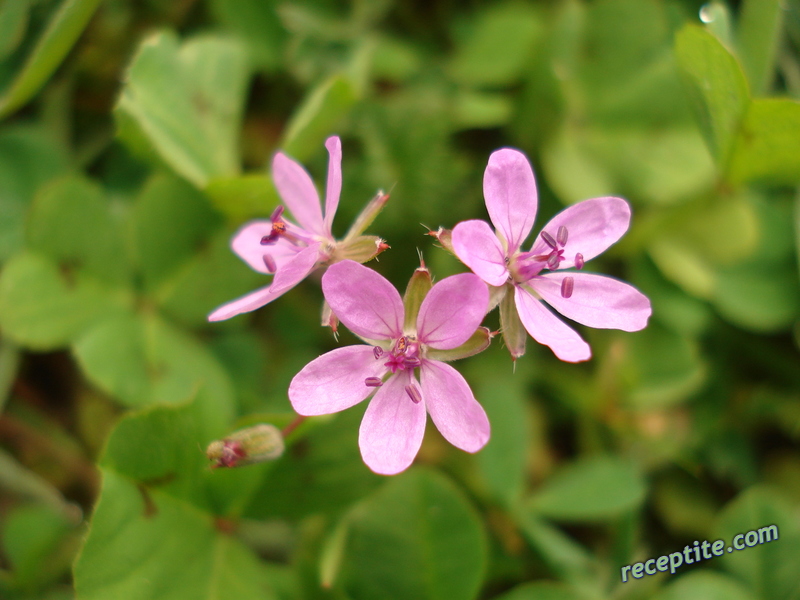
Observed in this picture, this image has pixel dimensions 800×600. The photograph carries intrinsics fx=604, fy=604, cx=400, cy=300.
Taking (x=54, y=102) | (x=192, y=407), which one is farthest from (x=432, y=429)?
(x=54, y=102)

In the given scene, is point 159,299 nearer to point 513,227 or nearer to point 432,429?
point 432,429

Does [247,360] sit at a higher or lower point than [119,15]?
lower

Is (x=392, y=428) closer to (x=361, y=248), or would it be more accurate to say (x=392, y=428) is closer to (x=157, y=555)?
(x=361, y=248)

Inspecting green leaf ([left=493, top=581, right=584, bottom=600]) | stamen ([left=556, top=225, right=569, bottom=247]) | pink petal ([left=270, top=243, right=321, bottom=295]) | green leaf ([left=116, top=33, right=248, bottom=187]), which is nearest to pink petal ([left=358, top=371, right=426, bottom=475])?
pink petal ([left=270, top=243, right=321, bottom=295])

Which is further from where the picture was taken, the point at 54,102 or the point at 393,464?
the point at 54,102

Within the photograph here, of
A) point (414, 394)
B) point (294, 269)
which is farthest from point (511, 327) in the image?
point (294, 269)

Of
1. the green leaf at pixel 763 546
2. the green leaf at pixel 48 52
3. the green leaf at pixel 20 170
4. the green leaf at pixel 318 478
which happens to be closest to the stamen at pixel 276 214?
the green leaf at pixel 318 478
